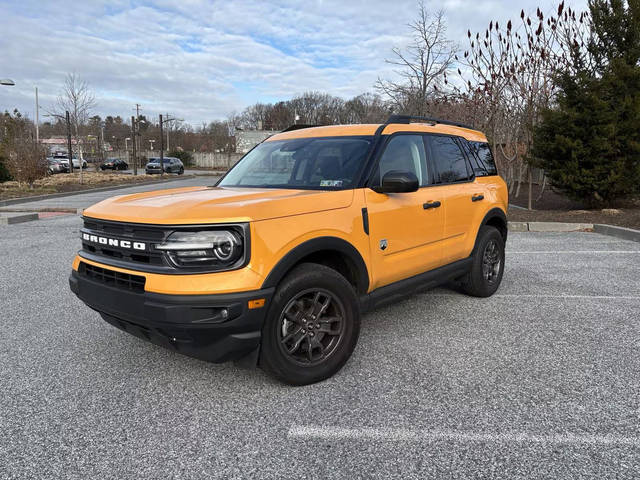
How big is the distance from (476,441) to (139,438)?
74.3 inches

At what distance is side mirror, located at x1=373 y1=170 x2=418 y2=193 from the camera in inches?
137

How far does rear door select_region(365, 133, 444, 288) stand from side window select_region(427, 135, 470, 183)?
164mm

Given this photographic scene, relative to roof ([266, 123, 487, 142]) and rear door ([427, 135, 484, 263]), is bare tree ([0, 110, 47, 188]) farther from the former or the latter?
rear door ([427, 135, 484, 263])

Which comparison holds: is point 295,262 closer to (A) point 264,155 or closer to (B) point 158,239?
(B) point 158,239

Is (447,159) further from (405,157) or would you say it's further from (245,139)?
(245,139)

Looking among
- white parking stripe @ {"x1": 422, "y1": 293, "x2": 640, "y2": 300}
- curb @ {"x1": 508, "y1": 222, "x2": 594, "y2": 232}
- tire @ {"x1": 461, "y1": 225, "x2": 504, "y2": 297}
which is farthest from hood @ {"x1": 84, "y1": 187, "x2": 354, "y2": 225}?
curb @ {"x1": 508, "y1": 222, "x2": 594, "y2": 232}

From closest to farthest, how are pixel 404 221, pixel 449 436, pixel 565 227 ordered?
pixel 449 436 < pixel 404 221 < pixel 565 227

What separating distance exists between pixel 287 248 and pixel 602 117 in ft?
37.0

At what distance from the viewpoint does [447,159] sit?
4703 mm

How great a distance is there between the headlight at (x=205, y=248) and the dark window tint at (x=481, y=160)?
3314mm

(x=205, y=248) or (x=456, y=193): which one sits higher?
(x=456, y=193)

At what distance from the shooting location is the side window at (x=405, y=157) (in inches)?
153

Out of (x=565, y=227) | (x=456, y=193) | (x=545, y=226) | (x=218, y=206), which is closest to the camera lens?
(x=218, y=206)

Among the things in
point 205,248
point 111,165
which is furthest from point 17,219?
point 111,165
